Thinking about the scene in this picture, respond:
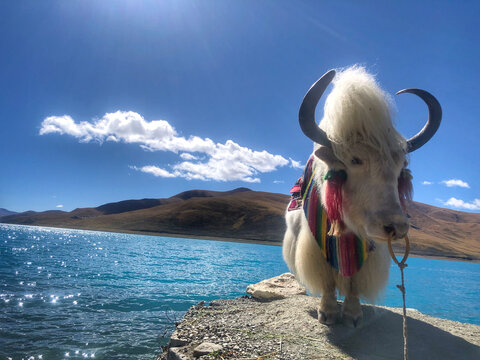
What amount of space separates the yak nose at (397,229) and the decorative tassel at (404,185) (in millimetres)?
576

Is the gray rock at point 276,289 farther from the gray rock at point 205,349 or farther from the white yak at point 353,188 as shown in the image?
the gray rock at point 205,349

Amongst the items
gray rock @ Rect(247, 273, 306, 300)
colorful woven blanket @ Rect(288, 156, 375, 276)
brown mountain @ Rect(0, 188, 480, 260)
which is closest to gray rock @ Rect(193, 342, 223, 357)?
colorful woven blanket @ Rect(288, 156, 375, 276)

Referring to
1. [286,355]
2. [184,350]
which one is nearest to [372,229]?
[286,355]

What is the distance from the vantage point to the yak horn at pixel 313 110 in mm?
1936

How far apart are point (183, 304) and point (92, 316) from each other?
188cm

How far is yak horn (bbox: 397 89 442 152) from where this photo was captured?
221cm

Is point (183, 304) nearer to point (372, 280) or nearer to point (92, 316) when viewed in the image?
point (92, 316)

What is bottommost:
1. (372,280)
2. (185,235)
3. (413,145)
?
(185,235)

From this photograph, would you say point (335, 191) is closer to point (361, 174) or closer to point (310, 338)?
point (361, 174)

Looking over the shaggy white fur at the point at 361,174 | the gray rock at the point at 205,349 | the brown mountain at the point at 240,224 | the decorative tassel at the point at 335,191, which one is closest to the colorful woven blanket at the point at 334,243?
the shaggy white fur at the point at 361,174

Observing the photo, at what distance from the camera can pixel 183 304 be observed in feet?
21.1

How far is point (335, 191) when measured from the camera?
193 centimetres

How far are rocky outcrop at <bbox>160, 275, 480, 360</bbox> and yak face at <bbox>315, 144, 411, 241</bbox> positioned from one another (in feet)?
3.91

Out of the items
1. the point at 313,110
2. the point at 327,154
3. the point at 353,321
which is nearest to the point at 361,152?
the point at 327,154
